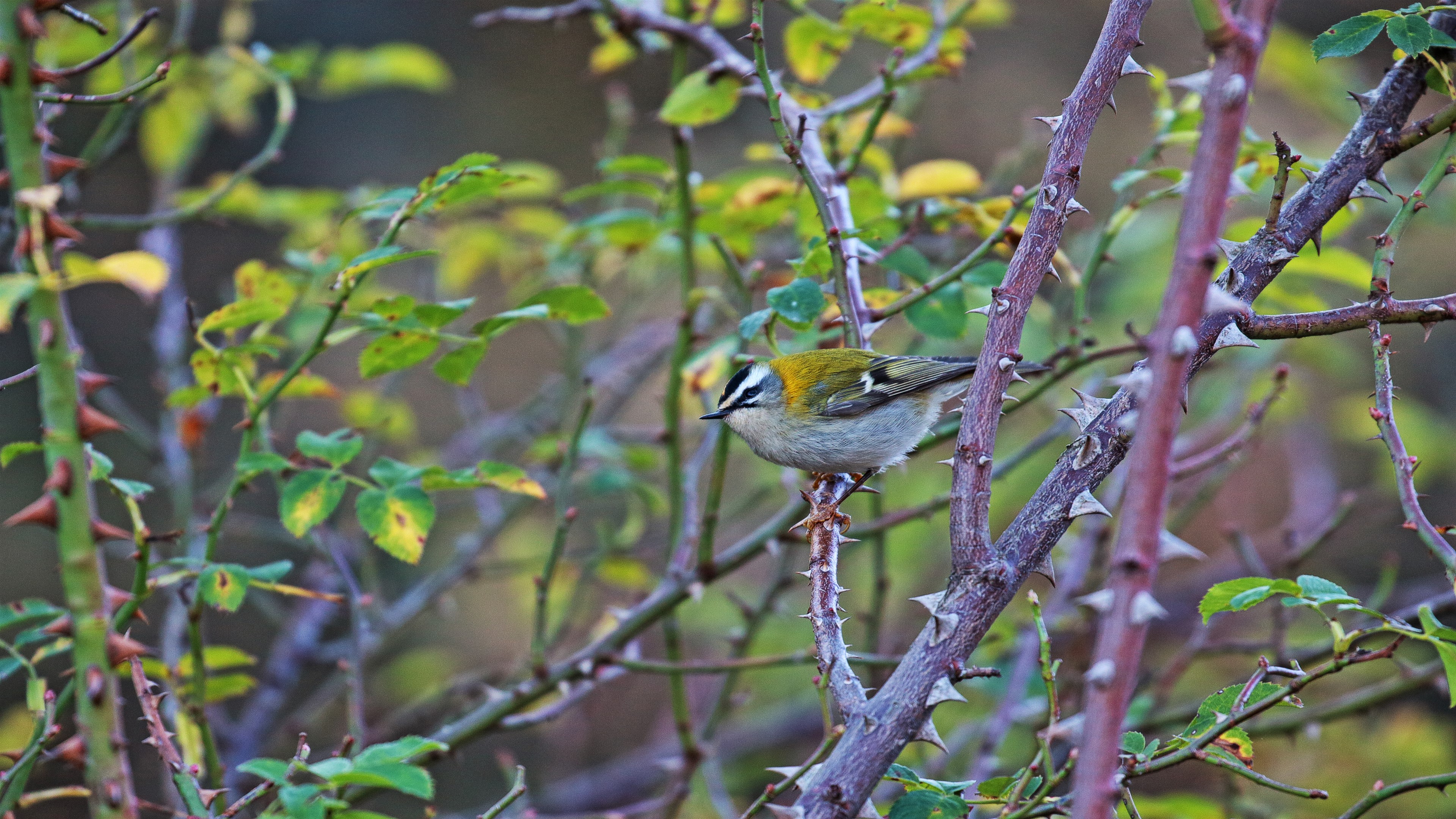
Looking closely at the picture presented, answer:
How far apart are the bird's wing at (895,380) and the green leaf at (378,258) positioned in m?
1.69

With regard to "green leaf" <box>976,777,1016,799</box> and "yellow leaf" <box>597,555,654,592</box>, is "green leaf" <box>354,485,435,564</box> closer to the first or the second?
"green leaf" <box>976,777,1016,799</box>

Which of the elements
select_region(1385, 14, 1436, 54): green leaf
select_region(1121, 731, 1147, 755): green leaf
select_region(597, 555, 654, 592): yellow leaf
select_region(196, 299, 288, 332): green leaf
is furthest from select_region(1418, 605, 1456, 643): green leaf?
select_region(597, 555, 654, 592): yellow leaf

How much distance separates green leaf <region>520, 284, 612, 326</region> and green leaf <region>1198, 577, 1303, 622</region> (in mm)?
1211

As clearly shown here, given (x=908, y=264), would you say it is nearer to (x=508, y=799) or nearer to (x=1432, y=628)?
(x=1432, y=628)

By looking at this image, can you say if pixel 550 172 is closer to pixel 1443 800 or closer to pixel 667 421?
pixel 667 421

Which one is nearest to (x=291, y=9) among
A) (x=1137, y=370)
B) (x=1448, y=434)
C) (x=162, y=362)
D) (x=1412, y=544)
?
(x=162, y=362)

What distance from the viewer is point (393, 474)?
1916 millimetres

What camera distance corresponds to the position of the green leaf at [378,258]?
1.63 meters

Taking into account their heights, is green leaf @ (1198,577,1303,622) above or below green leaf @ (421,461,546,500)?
above

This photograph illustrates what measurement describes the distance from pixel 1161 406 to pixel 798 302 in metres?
0.94

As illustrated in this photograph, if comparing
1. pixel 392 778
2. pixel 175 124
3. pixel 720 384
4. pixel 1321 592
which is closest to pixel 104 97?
pixel 392 778

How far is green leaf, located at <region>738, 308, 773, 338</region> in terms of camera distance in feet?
6.12

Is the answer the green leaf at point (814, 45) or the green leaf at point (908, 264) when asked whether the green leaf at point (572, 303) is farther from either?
the green leaf at point (814, 45)

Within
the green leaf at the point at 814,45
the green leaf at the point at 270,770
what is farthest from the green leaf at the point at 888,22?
the green leaf at the point at 270,770
